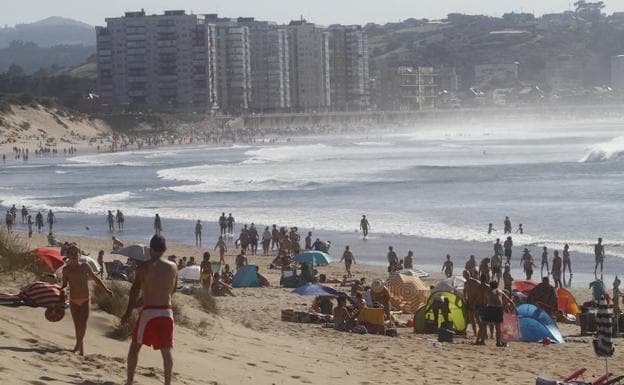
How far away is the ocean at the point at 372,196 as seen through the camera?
2880cm

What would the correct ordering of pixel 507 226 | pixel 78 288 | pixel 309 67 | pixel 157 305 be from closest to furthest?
1. pixel 157 305
2. pixel 78 288
3. pixel 507 226
4. pixel 309 67

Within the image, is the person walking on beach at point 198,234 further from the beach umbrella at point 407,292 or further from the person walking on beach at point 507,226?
the beach umbrella at point 407,292

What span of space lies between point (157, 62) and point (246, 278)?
145266mm

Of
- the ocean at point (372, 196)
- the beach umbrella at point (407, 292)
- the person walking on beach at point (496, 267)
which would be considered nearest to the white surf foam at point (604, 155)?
the ocean at point (372, 196)

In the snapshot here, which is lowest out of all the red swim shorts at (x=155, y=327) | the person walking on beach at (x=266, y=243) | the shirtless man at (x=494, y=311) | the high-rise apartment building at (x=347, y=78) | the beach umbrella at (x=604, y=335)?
the person walking on beach at (x=266, y=243)

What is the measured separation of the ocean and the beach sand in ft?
32.0

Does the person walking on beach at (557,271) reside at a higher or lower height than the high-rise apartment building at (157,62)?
lower

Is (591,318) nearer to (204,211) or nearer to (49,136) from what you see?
(204,211)

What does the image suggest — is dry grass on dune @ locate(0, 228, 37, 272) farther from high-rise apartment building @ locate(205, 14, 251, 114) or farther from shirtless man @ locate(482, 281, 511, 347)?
high-rise apartment building @ locate(205, 14, 251, 114)

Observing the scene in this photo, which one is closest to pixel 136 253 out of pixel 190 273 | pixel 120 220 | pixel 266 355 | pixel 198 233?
pixel 190 273

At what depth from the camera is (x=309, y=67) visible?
7318 inches

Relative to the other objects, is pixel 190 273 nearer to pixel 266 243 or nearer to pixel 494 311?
pixel 494 311

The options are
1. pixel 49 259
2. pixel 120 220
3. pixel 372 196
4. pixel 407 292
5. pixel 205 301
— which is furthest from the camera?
pixel 372 196

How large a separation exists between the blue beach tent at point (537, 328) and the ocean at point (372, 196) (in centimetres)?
814
